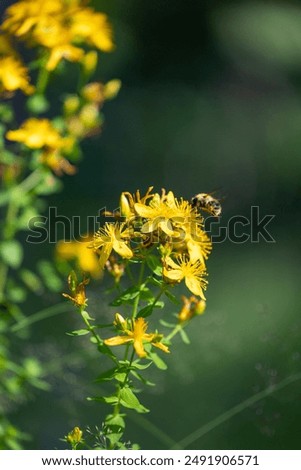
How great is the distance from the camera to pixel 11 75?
143cm

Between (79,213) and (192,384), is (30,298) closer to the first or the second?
(79,213)

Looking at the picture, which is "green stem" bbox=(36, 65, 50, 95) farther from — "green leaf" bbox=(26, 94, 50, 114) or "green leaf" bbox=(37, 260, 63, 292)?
"green leaf" bbox=(37, 260, 63, 292)

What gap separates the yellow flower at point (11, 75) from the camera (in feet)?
4.65

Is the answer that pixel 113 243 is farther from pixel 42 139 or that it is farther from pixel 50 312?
pixel 50 312

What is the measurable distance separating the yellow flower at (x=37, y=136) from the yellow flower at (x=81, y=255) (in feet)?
0.65

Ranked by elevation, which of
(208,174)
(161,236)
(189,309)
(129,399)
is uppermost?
(208,174)

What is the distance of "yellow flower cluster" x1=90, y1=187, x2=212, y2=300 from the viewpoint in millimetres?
1039

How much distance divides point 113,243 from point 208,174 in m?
0.76

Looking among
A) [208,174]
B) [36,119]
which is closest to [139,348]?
[36,119]

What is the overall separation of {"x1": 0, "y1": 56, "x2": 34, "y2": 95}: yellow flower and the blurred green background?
1.25 ft

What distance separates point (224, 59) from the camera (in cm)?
183

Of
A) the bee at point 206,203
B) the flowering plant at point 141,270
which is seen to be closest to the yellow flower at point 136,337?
the flowering plant at point 141,270

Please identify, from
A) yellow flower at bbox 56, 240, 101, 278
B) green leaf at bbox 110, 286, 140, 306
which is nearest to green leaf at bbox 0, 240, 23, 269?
yellow flower at bbox 56, 240, 101, 278
